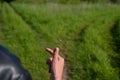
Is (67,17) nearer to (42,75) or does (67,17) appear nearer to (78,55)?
(78,55)

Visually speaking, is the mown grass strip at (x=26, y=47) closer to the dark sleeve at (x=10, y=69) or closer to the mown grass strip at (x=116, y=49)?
the mown grass strip at (x=116, y=49)

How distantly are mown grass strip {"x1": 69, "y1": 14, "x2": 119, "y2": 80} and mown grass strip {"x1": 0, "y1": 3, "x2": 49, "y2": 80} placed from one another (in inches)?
21.6

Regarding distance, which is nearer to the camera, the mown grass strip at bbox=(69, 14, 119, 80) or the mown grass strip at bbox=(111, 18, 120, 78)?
the mown grass strip at bbox=(69, 14, 119, 80)

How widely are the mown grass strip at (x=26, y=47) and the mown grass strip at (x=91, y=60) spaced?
0.55 meters

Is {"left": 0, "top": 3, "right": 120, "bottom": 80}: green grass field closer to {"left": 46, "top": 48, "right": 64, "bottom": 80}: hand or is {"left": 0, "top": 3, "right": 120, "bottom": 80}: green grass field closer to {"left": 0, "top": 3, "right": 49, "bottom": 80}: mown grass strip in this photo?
{"left": 0, "top": 3, "right": 49, "bottom": 80}: mown grass strip

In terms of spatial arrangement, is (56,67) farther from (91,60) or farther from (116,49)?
(116,49)

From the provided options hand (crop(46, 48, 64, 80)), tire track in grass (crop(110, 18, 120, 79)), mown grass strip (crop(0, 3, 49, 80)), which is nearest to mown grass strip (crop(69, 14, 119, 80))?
tire track in grass (crop(110, 18, 120, 79))

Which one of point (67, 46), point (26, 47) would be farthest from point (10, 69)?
point (67, 46)

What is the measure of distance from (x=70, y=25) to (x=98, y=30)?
5.08 feet

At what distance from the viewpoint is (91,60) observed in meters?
7.22

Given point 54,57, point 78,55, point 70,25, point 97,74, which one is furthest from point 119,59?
point 54,57

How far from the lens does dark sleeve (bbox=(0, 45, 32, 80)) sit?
1.07 m

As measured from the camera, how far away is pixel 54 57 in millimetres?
1374

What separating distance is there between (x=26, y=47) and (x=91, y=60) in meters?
1.64
